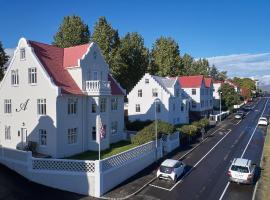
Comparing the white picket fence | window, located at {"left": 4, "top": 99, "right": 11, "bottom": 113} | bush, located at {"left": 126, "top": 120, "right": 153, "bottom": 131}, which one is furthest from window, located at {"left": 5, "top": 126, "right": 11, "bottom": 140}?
bush, located at {"left": 126, "top": 120, "right": 153, "bottom": 131}

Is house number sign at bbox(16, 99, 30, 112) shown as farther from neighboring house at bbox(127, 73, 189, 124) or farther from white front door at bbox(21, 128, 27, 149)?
neighboring house at bbox(127, 73, 189, 124)

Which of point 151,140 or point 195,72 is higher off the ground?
point 195,72

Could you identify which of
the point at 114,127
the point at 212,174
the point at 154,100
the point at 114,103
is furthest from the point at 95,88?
the point at 154,100

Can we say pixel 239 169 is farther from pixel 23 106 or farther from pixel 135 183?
pixel 23 106

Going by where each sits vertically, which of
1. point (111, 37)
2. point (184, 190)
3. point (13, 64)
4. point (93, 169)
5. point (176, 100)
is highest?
point (111, 37)

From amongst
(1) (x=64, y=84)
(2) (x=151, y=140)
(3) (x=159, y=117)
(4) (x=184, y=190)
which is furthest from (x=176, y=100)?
(4) (x=184, y=190)

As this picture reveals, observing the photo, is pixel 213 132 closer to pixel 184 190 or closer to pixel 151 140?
pixel 151 140
